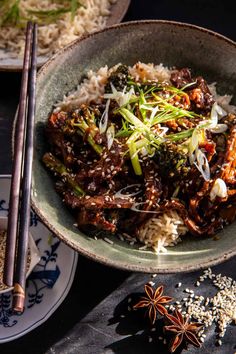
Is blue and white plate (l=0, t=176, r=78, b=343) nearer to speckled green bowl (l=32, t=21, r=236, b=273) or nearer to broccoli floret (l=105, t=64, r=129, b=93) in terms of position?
speckled green bowl (l=32, t=21, r=236, b=273)

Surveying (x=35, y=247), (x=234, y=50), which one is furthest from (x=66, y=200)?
(x=234, y=50)

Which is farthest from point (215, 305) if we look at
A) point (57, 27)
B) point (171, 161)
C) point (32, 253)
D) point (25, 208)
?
point (57, 27)

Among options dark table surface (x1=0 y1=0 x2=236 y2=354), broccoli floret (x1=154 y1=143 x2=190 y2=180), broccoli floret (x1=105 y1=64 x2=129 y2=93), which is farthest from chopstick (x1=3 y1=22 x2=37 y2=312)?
dark table surface (x1=0 y1=0 x2=236 y2=354)

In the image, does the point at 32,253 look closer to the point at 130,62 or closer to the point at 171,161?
the point at 171,161

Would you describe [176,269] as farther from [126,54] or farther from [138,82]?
[126,54]

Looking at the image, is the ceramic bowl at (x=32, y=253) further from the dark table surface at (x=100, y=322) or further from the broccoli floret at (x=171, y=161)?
the broccoli floret at (x=171, y=161)
